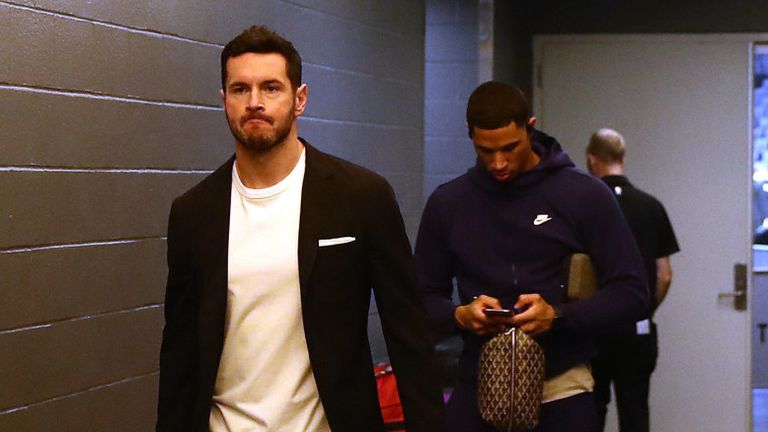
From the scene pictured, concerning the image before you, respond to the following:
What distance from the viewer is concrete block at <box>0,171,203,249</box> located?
10.3 feet

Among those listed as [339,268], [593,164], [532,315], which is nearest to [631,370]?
[593,164]

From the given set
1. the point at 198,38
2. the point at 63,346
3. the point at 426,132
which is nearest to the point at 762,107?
the point at 426,132

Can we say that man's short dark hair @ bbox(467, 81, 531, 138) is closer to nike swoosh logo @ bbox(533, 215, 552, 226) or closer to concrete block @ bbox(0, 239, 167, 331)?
nike swoosh logo @ bbox(533, 215, 552, 226)

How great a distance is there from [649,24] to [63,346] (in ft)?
15.6

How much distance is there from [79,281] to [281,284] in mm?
1087

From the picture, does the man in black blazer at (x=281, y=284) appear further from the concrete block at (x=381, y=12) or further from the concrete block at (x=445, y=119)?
the concrete block at (x=445, y=119)

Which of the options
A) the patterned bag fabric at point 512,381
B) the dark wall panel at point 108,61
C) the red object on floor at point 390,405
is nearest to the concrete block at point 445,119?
the dark wall panel at point 108,61

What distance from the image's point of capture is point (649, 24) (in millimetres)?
7250

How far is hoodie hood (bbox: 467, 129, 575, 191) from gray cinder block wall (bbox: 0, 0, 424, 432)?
3.27 feet

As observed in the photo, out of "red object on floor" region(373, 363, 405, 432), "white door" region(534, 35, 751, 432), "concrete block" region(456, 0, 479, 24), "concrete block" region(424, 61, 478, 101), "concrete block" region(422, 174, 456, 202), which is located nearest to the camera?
"red object on floor" region(373, 363, 405, 432)

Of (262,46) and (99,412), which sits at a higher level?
(262,46)

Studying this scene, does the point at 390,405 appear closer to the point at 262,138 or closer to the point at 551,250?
the point at 551,250

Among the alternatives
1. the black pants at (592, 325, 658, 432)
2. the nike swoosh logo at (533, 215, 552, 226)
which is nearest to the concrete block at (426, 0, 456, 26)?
the black pants at (592, 325, 658, 432)

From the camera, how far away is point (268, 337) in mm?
2518
